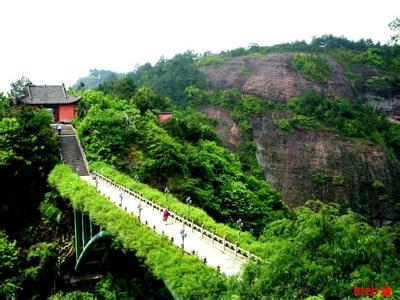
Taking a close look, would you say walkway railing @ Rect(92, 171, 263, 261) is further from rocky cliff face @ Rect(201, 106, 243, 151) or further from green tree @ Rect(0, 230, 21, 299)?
rocky cliff face @ Rect(201, 106, 243, 151)

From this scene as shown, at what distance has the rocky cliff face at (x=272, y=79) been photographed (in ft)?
260

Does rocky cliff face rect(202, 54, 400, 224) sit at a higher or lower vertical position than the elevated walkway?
lower

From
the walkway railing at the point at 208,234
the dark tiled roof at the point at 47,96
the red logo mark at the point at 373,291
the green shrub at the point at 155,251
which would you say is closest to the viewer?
the red logo mark at the point at 373,291

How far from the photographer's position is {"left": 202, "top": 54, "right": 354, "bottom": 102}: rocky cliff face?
79250 millimetres

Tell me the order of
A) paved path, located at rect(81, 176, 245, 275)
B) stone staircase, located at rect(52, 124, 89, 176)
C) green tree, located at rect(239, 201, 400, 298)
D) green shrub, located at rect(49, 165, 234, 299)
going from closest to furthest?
green tree, located at rect(239, 201, 400, 298), green shrub, located at rect(49, 165, 234, 299), paved path, located at rect(81, 176, 245, 275), stone staircase, located at rect(52, 124, 89, 176)

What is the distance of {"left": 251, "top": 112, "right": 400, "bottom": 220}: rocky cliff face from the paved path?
1443 inches

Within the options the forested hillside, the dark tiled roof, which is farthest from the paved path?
the forested hillside

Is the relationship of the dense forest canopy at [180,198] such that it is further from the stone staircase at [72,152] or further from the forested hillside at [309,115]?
the forested hillside at [309,115]

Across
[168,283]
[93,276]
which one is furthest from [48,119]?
[168,283]

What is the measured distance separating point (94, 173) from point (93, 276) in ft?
24.3

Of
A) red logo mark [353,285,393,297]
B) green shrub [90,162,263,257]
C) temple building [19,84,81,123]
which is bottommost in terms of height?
green shrub [90,162,263,257]

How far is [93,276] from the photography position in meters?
29.8

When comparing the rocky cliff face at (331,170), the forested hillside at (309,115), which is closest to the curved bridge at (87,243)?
the forested hillside at (309,115)

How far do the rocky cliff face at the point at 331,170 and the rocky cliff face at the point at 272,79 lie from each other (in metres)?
14.6
